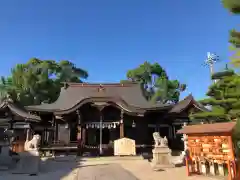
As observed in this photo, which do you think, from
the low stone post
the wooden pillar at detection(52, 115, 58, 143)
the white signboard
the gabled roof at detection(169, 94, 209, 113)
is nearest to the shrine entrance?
the white signboard

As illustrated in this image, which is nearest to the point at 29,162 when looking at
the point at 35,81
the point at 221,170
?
the point at 221,170

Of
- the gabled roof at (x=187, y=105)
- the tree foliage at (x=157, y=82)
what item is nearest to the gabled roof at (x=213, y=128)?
the gabled roof at (x=187, y=105)

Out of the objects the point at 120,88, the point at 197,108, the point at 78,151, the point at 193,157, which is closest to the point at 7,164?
the point at 78,151

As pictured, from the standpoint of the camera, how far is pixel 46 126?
2028cm

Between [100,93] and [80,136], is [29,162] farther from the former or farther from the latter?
[100,93]

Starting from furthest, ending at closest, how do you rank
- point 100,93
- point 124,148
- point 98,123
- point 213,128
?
1. point 100,93
2. point 98,123
3. point 124,148
4. point 213,128

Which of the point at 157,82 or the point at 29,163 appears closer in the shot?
the point at 29,163

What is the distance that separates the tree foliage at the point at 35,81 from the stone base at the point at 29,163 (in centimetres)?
2297

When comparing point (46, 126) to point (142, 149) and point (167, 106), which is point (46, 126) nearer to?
point (142, 149)

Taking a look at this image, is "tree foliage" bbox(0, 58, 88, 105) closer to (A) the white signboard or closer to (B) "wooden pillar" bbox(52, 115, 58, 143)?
(B) "wooden pillar" bbox(52, 115, 58, 143)

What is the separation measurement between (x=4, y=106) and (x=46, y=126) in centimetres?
410

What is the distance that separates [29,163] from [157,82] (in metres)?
32.0

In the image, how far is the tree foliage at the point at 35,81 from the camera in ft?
112

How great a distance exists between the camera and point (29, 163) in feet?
34.9
